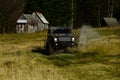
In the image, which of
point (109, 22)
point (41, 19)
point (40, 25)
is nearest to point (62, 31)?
point (109, 22)

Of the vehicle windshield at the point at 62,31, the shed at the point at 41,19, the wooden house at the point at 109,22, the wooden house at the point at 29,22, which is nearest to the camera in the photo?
the vehicle windshield at the point at 62,31

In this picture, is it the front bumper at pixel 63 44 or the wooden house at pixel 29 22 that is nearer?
the front bumper at pixel 63 44

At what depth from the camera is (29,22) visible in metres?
107

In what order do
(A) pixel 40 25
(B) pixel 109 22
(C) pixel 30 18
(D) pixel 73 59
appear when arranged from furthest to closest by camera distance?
(A) pixel 40 25 < (C) pixel 30 18 < (B) pixel 109 22 < (D) pixel 73 59

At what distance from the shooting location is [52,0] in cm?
10438

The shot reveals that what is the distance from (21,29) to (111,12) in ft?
79.2

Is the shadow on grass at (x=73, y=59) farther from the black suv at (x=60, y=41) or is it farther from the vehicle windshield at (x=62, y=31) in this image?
the vehicle windshield at (x=62, y=31)

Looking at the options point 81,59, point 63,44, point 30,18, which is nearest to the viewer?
point 81,59

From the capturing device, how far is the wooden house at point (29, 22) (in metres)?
106

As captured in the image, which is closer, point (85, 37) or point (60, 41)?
point (60, 41)

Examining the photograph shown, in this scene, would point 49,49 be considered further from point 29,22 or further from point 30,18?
A: point 30,18

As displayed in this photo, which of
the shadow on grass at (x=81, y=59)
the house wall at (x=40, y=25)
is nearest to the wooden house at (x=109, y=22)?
the house wall at (x=40, y=25)

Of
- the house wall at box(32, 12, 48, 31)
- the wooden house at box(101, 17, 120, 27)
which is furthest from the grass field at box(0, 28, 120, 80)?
the house wall at box(32, 12, 48, 31)

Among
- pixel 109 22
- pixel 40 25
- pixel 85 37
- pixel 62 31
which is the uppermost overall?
pixel 109 22
